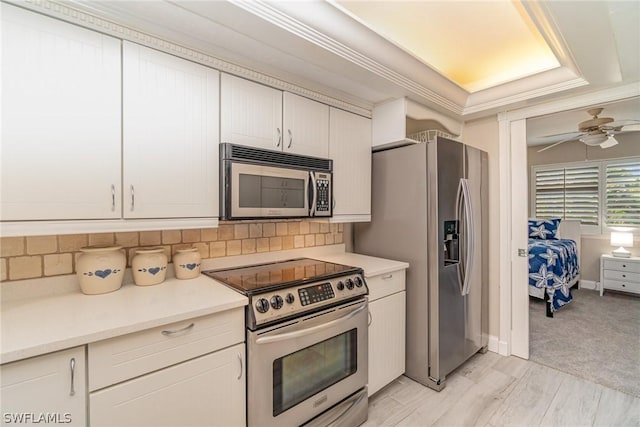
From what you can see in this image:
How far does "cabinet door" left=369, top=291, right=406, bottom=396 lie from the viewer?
2037 mm

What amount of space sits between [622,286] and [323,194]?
5.15m

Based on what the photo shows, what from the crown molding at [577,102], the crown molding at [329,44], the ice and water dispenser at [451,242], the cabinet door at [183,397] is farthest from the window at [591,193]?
the cabinet door at [183,397]

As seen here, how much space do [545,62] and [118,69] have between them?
298cm

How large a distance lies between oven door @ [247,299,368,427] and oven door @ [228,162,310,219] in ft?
2.19

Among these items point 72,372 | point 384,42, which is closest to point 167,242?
point 72,372

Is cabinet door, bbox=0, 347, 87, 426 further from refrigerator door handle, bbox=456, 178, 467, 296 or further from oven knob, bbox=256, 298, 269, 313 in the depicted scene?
refrigerator door handle, bbox=456, 178, 467, 296

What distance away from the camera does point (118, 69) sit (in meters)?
1.36

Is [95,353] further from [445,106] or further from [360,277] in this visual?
[445,106]

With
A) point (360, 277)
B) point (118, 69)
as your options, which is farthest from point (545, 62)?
point (118, 69)

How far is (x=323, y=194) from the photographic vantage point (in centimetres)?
211

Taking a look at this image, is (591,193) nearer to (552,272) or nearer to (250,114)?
(552,272)

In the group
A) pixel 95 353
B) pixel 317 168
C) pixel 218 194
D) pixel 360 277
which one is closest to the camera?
pixel 95 353

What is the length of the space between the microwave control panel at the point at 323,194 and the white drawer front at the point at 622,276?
4.97m

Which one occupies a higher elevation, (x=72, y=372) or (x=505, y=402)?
(x=72, y=372)
